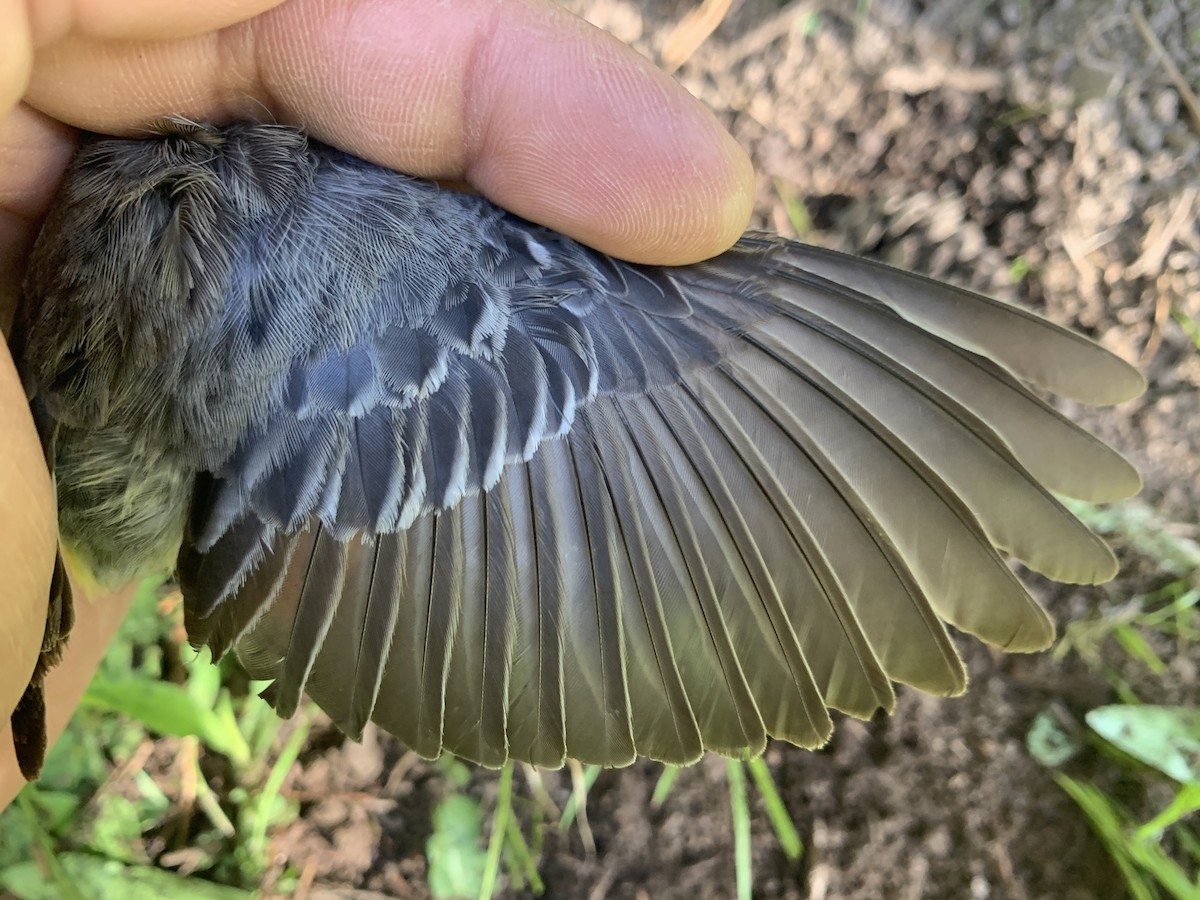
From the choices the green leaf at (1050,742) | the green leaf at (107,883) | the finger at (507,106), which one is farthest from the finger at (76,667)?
the green leaf at (1050,742)

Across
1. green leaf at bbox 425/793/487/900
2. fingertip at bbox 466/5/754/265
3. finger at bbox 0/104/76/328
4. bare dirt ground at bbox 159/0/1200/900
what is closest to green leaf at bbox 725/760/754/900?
bare dirt ground at bbox 159/0/1200/900

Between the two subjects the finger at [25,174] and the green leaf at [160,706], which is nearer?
the finger at [25,174]

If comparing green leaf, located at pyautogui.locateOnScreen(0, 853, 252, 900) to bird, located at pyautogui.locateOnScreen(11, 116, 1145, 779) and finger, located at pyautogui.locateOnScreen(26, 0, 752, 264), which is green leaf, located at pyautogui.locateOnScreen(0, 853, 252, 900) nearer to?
bird, located at pyautogui.locateOnScreen(11, 116, 1145, 779)

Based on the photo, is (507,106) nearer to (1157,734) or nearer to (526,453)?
(526,453)

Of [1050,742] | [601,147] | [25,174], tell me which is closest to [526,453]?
[601,147]

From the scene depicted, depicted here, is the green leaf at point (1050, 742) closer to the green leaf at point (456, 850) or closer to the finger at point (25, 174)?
the green leaf at point (456, 850)

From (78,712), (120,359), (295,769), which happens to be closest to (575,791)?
(295,769)
